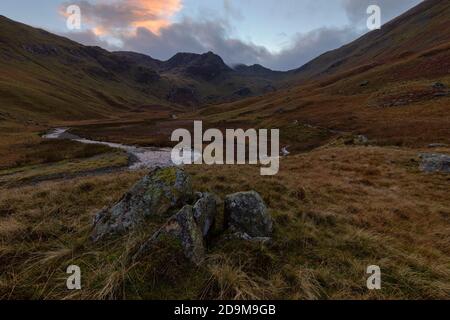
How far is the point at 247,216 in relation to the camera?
25.7ft

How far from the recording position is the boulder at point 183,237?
5922mm

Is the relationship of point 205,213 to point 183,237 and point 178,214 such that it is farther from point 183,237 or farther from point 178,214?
point 183,237

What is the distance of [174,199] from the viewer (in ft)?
25.2

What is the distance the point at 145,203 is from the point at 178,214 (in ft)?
4.86

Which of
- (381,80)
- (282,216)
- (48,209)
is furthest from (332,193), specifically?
(381,80)

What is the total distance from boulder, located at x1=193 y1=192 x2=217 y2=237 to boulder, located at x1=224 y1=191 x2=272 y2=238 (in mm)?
469

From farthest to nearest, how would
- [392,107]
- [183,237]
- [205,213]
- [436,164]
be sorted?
[392,107]
[436,164]
[205,213]
[183,237]

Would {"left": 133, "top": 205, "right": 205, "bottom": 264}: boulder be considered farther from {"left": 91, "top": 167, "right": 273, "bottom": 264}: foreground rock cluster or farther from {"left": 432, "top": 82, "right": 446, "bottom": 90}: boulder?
{"left": 432, "top": 82, "right": 446, "bottom": 90}: boulder

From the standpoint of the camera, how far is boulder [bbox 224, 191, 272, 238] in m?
7.62

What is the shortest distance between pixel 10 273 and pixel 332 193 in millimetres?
14814

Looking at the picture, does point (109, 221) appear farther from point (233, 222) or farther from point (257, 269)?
point (257, 269)

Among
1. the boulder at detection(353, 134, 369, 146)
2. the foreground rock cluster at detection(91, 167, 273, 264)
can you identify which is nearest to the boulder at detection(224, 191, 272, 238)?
the foreground rock cluster at detection(91, 167, 273, 264)
